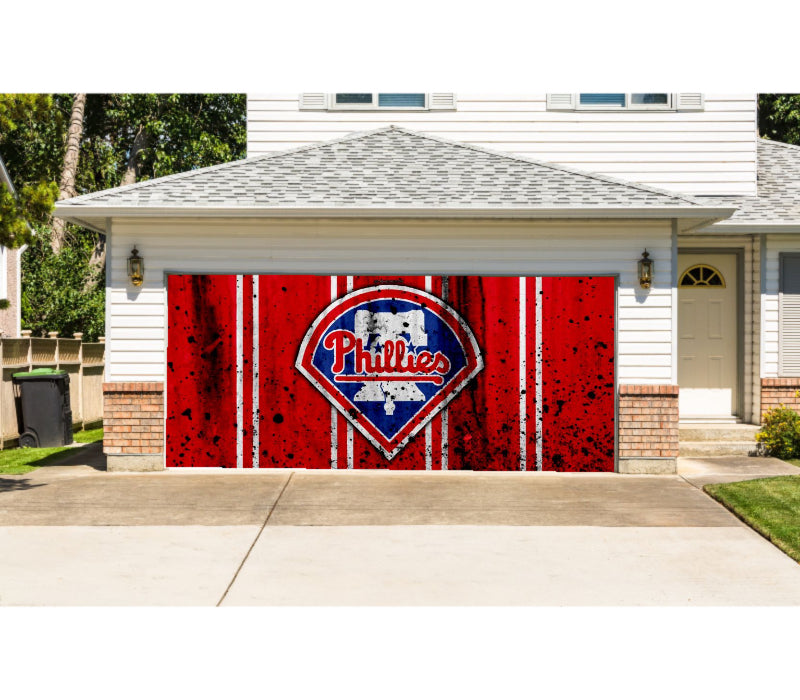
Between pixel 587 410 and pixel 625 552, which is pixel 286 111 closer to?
pixel 587 410

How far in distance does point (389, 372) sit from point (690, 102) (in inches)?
275

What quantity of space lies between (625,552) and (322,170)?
24.3 feet

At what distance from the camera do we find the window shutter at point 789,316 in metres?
13.7

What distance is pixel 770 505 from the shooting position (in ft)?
30.6

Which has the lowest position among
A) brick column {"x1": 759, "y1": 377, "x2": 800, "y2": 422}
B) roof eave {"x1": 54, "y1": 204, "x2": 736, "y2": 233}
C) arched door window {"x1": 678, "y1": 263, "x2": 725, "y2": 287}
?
brick column {"x1": 759, "y1": 377, "x2": 800, "y2": 422}

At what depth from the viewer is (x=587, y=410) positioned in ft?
39.2

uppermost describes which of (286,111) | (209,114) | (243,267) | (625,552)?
(209,114)

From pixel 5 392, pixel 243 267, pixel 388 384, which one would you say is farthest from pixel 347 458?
pixel 5 392

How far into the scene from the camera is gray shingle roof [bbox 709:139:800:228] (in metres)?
13.4

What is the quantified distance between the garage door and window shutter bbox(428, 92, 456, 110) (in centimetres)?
435

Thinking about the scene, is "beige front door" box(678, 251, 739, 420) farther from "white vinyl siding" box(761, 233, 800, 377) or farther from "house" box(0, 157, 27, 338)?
"house" box(0, 157, 27, 338)

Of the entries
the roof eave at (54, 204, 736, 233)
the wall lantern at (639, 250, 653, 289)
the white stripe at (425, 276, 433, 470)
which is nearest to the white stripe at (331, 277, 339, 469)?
the roof eave at (54, 204, 736, 233)

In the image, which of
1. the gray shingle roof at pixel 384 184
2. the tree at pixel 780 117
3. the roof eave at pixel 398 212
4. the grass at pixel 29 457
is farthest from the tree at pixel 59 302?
the tree at pixel 780 117

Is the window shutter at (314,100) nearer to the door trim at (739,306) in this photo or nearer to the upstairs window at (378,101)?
the upstairs window at (378,101)
